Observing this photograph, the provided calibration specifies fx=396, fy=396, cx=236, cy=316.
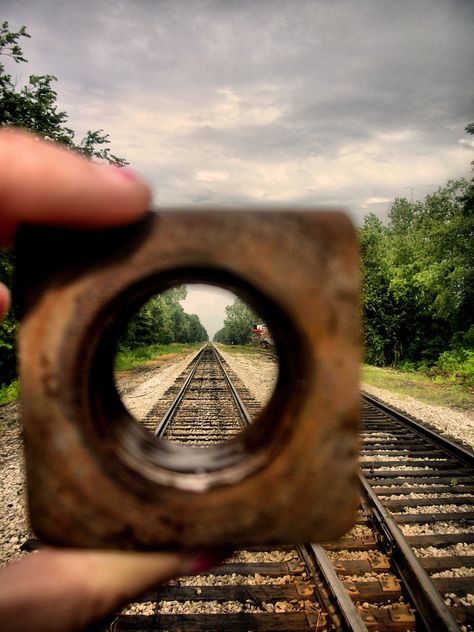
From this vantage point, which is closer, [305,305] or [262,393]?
[305,305]

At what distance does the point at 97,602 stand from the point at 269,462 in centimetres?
69

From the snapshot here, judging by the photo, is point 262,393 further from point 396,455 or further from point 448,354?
point 448,354

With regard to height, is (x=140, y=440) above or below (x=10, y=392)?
above

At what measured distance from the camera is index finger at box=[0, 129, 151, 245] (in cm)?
103

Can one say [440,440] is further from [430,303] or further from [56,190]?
[430,303]

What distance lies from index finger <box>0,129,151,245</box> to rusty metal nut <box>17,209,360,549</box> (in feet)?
0.14

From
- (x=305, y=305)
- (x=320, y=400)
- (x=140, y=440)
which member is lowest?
(x=140, y=440)

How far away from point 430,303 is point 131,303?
887 inches

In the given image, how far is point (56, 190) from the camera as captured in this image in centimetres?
106

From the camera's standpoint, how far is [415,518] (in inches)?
171

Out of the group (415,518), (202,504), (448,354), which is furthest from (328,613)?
(448,354)

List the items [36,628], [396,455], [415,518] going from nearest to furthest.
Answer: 1. [36,628]
2. [415,518]
3. [396,455]

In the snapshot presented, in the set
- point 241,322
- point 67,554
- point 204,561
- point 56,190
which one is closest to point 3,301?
point 56,190

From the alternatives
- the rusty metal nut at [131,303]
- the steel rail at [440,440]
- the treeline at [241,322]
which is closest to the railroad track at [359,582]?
the steel rail at [440,440]
